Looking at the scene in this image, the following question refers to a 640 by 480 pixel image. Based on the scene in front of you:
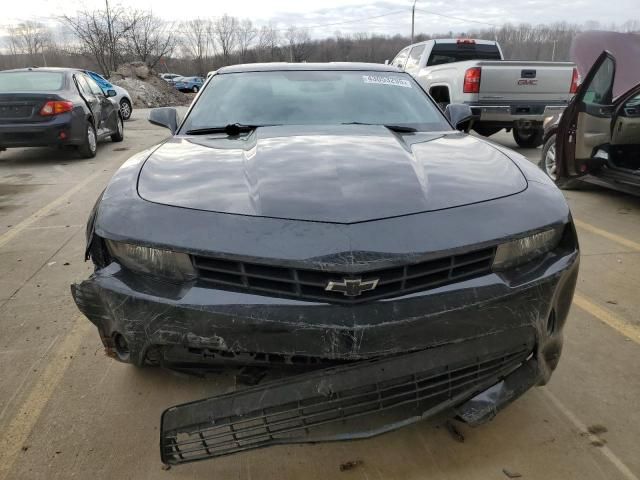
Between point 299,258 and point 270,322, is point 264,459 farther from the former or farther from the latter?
point 299,258

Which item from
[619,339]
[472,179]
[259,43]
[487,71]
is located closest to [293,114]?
[472,179]

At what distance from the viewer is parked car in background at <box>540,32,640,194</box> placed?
5.21 metres

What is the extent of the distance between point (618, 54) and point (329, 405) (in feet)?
17.6

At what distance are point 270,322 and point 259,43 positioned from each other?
229 ft

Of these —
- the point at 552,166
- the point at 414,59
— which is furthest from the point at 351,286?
the point at 414,59

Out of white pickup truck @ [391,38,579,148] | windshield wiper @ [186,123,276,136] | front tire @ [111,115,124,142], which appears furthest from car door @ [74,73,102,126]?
windshield wiper @ [186,123,276,136]

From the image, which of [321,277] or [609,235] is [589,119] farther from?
[321,277]

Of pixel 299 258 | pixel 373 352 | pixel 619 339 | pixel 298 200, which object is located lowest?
pixel 619 339

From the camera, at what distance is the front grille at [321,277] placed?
1.66 meters

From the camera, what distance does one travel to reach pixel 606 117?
530 centimetres

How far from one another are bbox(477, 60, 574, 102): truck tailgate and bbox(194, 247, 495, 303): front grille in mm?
7450

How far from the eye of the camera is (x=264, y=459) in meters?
2.00

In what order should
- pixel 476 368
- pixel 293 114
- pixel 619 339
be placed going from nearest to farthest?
pixel 476 368, pixel 619 339, pixel 293 114

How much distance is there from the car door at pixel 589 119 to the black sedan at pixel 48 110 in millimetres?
7215
